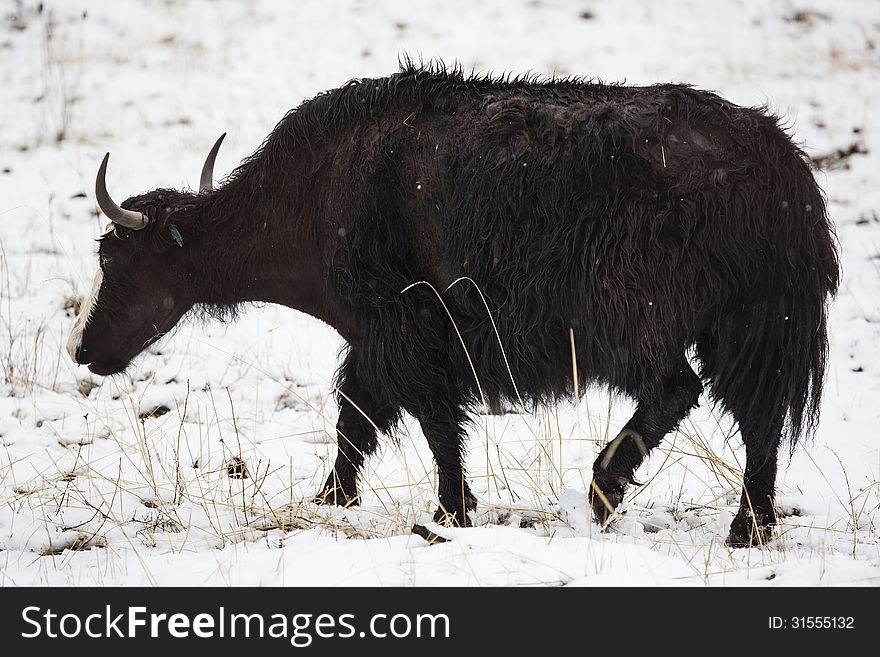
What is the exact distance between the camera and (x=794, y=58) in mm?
11297

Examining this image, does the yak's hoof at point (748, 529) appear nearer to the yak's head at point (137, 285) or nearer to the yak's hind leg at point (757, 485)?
the yak's hind leg at point (757, 485)

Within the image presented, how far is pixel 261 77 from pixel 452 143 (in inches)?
320

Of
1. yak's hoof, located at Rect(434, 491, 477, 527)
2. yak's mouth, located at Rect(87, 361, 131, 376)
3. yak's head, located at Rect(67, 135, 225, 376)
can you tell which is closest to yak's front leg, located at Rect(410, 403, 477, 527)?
yak's hoof, located at Rect(434, 491, 477, 527)

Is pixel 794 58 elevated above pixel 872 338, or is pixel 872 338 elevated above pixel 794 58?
pixel 794 58

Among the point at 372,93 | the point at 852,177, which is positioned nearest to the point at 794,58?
the point at 852,177

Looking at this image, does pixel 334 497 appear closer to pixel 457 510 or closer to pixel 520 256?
pixel 457 510

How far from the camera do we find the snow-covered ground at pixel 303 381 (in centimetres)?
346

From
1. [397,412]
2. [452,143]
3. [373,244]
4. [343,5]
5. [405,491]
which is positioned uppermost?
[343,5]

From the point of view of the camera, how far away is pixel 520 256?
4.00 meters

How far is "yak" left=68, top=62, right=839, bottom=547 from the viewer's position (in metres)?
3.80

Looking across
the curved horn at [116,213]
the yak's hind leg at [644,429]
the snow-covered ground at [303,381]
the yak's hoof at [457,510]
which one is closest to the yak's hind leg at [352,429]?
the snow-covered ground at [303,381]

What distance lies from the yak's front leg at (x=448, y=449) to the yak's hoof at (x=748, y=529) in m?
1.23

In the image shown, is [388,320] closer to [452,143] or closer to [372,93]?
[452,143]

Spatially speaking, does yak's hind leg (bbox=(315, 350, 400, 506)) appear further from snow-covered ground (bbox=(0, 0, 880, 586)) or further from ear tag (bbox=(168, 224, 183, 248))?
ear tag (bbox=(168, 224, 183, 248))
